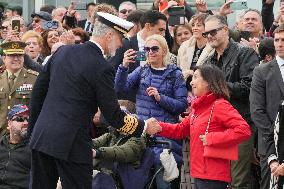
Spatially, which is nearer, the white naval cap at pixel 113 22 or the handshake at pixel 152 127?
the white naval cap at pixel 113 22

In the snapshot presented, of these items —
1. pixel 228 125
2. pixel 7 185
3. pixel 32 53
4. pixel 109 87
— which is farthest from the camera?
pixel 32 53

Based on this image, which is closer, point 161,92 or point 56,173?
point 56,173

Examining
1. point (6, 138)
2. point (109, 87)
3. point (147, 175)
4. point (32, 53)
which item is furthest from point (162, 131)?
point (32, 53)

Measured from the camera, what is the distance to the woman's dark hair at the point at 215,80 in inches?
336

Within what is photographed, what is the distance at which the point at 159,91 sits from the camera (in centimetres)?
951

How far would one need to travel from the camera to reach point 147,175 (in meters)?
8.63

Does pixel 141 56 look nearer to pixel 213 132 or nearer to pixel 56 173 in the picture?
pixel 213 132

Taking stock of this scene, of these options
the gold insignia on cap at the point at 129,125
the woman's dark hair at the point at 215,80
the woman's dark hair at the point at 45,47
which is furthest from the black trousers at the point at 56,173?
the woman's dark hair at the point at 45,47

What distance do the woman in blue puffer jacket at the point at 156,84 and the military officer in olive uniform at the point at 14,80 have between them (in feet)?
4.13

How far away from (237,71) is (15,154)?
2665 mm

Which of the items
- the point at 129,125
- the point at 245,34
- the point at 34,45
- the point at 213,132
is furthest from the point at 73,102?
the point at 34,45

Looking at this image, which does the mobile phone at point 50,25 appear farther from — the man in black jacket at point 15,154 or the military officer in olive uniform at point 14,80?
the man in black jacket at point 15,154

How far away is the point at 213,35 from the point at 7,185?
2875mm

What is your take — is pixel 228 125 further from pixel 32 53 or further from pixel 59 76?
pixel 32 53
